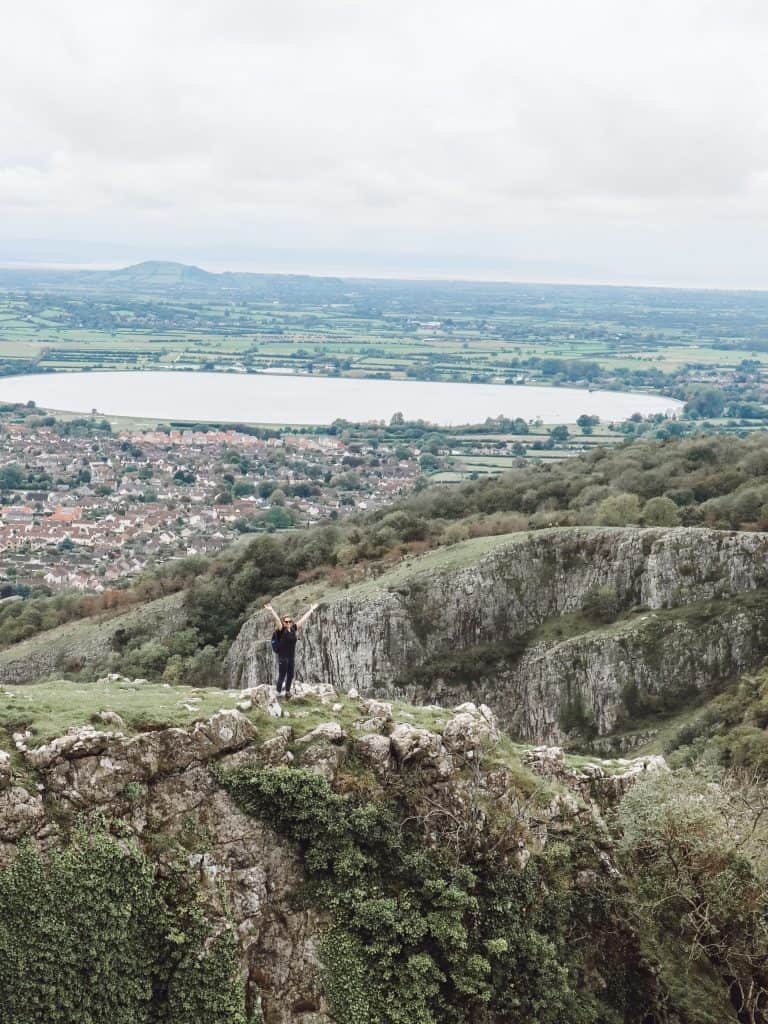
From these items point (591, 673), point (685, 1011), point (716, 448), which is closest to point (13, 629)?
point (591, 673)

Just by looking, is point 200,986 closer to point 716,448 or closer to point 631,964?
point 631,964

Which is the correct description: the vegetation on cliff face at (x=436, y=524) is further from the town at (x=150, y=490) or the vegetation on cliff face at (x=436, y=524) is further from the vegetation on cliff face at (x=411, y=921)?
the vegetation on cliff face at (x=411, y=921)

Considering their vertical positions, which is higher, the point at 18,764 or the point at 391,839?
the point at 18,764

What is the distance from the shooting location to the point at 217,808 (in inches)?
674

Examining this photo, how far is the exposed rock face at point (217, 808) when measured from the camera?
1609cm

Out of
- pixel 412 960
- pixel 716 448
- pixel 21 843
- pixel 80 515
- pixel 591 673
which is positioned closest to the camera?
pixel 21 843

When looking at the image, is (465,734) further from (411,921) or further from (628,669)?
(628,669)

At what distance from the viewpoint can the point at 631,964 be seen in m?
18.4

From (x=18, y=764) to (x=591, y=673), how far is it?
27708 mm

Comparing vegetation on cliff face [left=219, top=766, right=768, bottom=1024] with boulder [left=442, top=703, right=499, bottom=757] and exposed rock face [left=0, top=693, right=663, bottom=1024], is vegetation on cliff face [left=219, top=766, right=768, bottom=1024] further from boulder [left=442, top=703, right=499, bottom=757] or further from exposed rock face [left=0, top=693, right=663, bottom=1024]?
boulder [left=442, top=703, right=499, bottom=757]

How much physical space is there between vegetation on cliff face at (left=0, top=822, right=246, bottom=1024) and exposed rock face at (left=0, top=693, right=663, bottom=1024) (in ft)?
1.38

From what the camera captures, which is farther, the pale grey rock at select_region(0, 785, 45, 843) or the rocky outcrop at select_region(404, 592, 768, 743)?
the rocky outcrop at select_region(404, 592, 768, 743)

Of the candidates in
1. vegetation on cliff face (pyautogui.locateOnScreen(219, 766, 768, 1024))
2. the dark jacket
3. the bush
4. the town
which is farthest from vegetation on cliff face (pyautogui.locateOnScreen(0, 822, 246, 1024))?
the town

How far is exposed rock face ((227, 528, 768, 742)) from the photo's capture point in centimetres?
3944
